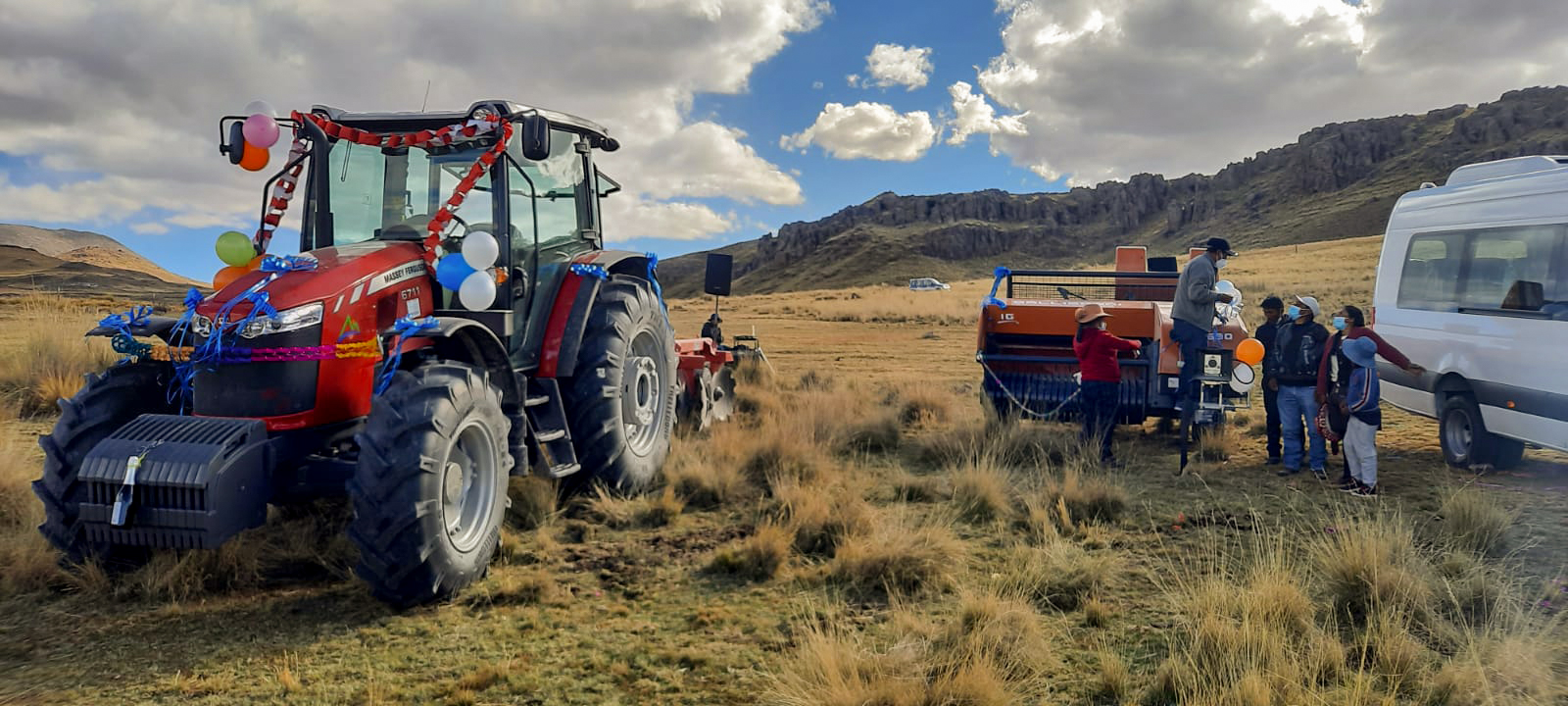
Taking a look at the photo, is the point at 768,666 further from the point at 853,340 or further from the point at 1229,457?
the point at 853,340

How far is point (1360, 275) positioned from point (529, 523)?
130 ft

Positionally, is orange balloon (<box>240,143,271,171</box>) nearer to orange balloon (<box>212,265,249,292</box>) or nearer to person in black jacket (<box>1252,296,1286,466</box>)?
orange balloon (<box>212,265,249,292</box>)

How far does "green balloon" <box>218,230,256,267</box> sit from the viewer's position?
5.14 metres

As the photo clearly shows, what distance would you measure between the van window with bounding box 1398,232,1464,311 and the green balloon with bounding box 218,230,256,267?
405 inches

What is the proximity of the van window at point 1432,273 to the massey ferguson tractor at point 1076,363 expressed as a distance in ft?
6.38

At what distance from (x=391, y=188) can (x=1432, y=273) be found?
973 cm

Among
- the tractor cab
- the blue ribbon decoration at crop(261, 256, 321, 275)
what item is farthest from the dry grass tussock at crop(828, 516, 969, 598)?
the blue ribbon decoration at crop(261, 256, 321, 275)

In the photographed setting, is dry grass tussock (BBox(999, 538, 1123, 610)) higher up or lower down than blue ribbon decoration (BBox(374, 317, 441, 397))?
lower down

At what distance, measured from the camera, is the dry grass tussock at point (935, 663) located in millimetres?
3254

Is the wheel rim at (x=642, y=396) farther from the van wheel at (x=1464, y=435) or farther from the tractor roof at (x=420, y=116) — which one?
the van wheel at (x=1464, y=435)

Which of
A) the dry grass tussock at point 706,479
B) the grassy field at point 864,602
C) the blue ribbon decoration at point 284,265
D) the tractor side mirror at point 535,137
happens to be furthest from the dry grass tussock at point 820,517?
the blue ribbon decoration at point 284,265

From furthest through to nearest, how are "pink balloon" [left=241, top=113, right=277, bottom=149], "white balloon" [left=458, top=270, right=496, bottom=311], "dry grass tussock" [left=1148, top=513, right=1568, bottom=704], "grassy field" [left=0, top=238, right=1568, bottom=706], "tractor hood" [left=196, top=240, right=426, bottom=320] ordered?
1. "pink balloon" [left=241, top=113, right=277, bottom=149]
2. "white balloon" [left=458, top=270, right=496, bottom=311]
3. "tractor hood" [left=196, top=240, right=426, bottom=320]
4. "grassy field" [left=0, top=238, right=1568, bottom=706]
5. "dry grass tussock" [left=1148, top=513, right=1568, bottom=704]

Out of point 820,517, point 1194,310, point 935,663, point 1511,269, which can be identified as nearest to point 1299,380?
point 1194,310

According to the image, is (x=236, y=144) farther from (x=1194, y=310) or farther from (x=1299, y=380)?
(x=1299, y=380)
